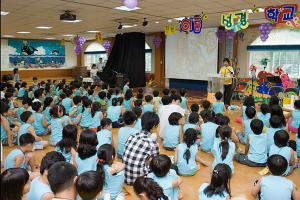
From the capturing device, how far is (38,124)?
4.78 m

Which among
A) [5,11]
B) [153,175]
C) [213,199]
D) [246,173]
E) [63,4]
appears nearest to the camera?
[213,199]

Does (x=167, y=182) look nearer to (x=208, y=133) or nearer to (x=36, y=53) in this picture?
(x=208, y=133)

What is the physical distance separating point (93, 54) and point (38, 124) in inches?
516

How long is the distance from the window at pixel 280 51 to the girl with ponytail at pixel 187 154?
7.17 metres

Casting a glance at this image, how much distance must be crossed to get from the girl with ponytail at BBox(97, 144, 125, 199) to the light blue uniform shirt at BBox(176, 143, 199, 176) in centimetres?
86

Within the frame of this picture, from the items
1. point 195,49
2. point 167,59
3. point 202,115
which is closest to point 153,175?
point 202,115

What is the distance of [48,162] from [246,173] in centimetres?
244

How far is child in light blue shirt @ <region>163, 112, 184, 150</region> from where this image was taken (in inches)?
156

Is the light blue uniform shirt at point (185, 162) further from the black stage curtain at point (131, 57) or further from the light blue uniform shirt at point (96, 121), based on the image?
the black stage curtain at point (131, 57)

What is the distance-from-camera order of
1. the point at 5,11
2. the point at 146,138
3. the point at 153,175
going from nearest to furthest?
1. the point at 153,175
2. the point at 146,138
3. the point at 5,11

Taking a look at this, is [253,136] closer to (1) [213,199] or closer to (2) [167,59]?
(1) [213,199]

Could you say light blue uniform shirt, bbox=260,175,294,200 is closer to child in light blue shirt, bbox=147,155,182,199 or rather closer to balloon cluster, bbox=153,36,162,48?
child in light blue shirt, bbox=147,155,182,199

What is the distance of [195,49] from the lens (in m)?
11.4

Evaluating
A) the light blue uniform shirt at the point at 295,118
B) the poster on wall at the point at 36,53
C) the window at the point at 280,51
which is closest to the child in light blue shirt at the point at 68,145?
the light blue uniform shirt at the point at 295,118
